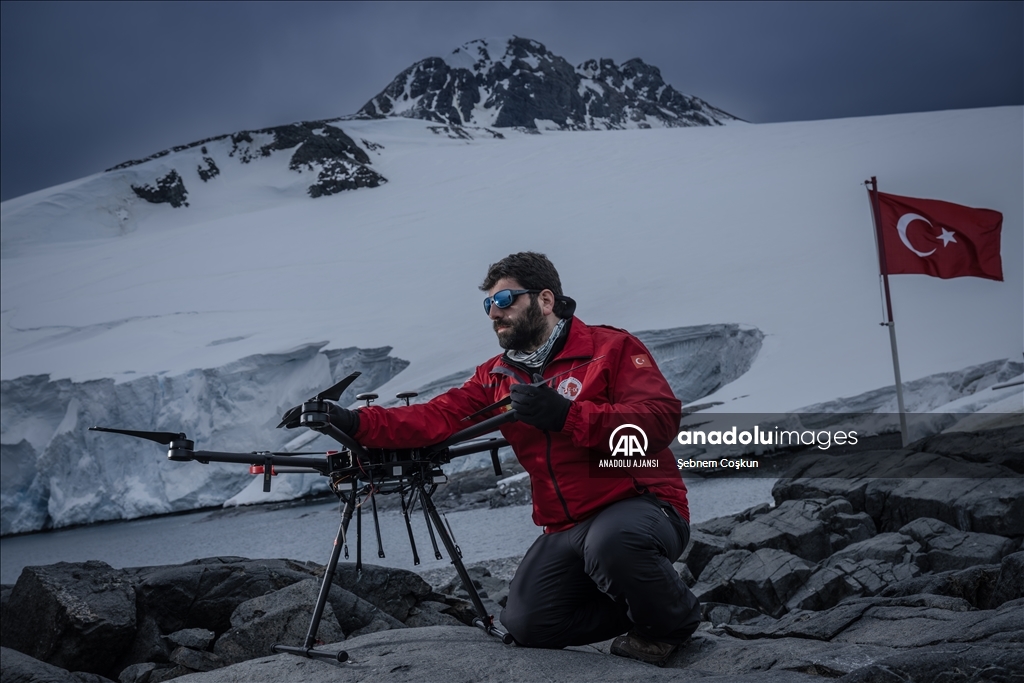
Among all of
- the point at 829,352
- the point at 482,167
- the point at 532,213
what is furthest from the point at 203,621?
the point at 482,167

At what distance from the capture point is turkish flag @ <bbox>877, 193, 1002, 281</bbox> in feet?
24.5

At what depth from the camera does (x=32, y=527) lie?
17.8 metres

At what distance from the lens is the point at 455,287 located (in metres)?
24.4

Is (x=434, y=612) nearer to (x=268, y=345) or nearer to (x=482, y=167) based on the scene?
(x=268, y=345)

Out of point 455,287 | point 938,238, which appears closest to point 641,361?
point 938,238

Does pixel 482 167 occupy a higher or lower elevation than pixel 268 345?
higher

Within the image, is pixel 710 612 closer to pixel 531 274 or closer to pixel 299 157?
pixel 531 274

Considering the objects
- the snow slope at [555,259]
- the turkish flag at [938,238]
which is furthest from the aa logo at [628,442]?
the snow slope at [555,259]

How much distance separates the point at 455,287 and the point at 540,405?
2242cm

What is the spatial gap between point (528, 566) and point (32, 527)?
1897cm

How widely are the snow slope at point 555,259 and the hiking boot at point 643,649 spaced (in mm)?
11380

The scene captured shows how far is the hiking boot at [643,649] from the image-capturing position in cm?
231

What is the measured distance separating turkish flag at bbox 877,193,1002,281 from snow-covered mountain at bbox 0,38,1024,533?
1458mm

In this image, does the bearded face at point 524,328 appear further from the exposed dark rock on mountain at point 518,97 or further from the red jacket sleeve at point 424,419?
the exposed dark rock on mountain at point 518,97
